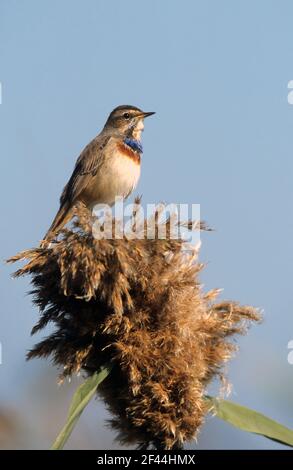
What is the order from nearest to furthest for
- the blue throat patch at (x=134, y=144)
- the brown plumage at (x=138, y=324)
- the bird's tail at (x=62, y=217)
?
the brown plumage at (x=138, y=324)
the bird's tail at (x=62, y=217)
the blue throat patch at (x=134, y=144)

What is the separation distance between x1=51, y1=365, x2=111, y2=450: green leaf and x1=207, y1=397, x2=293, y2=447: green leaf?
538 millimetres

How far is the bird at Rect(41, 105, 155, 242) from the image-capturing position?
24.7 feet

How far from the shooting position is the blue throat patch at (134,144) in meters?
7.87

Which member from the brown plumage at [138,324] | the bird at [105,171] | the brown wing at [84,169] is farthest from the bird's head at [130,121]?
the brown plumage at [138,324]

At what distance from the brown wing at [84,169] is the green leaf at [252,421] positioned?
4.26 metres

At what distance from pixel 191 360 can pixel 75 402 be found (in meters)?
0.66

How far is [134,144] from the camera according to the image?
7910mm

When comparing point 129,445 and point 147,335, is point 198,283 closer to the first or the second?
point 147,335

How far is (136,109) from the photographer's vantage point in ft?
26.6

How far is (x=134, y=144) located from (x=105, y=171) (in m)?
0.52

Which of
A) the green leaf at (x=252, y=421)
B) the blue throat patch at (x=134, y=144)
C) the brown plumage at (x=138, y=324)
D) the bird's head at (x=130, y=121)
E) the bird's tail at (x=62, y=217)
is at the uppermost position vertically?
the bird's head at (x=130, y=121)

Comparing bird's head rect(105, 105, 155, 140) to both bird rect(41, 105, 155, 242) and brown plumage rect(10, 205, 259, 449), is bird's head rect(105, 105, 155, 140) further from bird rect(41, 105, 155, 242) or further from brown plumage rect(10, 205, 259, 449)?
brown plumage rect(10, 205, 259, 449)

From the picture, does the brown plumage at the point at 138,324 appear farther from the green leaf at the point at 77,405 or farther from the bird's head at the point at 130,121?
the bird's head at the point at 130,121

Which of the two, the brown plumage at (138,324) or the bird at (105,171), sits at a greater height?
the bird at (105,171)
